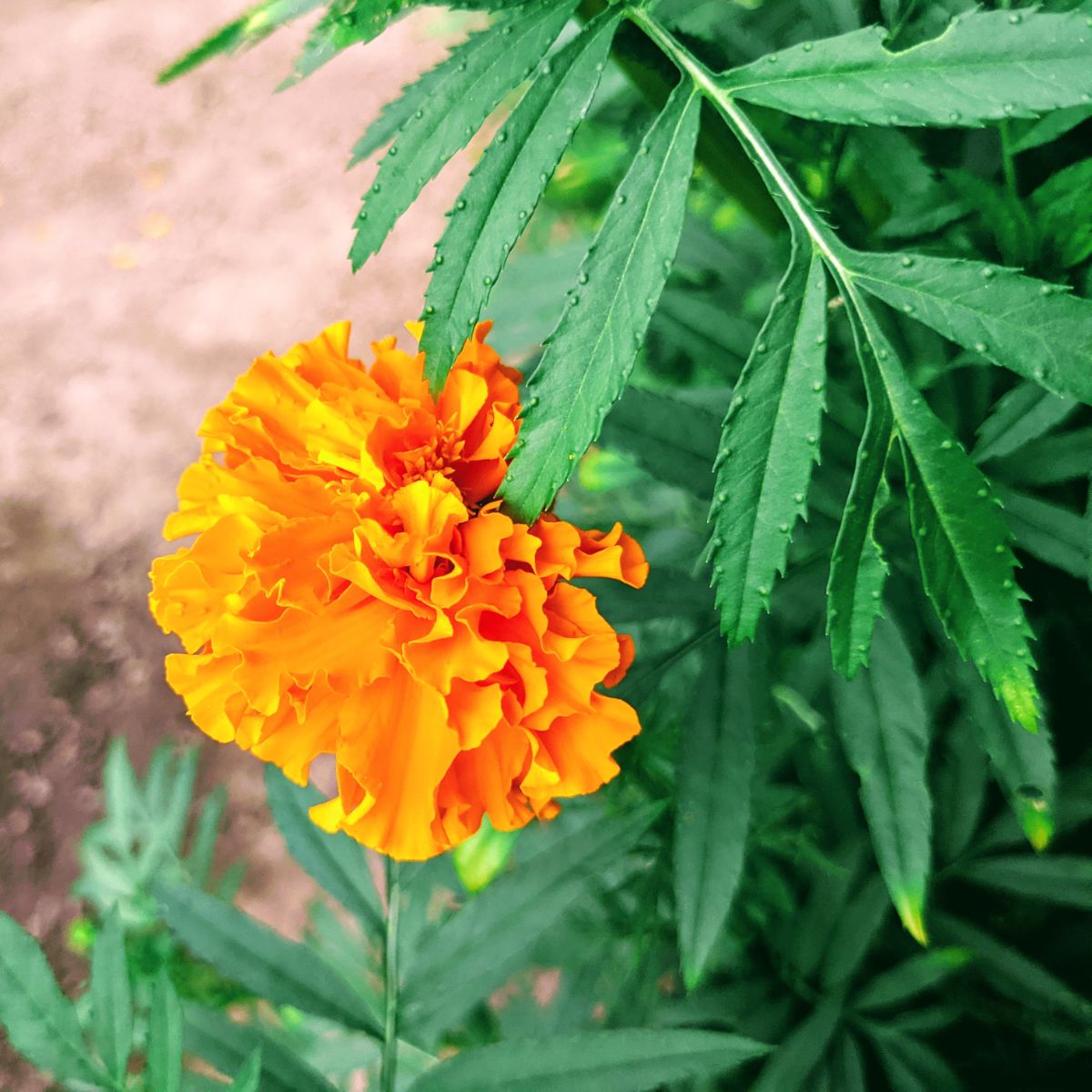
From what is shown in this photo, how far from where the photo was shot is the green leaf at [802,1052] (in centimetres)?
68

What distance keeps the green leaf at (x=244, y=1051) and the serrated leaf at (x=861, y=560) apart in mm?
402

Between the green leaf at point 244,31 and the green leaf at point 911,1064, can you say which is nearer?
the green leaf at point 244,31

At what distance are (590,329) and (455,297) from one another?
60 mm

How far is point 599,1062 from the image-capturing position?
45cm

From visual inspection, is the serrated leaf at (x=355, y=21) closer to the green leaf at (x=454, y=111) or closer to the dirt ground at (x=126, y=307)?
the green leaf at (x=454, y=111)

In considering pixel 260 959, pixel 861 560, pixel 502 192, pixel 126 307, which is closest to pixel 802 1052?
pixel 260 959

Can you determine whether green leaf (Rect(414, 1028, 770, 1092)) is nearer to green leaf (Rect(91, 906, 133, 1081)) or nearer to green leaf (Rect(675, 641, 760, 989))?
green leaf (Rect(675, 641, 760, 989))

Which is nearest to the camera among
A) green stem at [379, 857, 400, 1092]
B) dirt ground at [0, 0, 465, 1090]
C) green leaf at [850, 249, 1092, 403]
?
green leaf at [850, 249, 1092, 403]

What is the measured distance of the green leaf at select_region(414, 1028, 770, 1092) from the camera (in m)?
0.44

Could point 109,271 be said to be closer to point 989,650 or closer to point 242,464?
point 242,464

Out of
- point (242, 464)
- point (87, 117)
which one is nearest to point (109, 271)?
point (87, 117)

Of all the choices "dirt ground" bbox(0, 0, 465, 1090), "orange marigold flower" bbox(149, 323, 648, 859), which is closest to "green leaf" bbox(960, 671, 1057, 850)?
"orange marigold flower" bbox(149, 323, 648, 859)

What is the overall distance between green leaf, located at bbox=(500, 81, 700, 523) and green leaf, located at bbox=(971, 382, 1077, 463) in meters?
0.24

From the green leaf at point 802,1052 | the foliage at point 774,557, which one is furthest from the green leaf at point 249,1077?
the green leaf at point 802,1052
